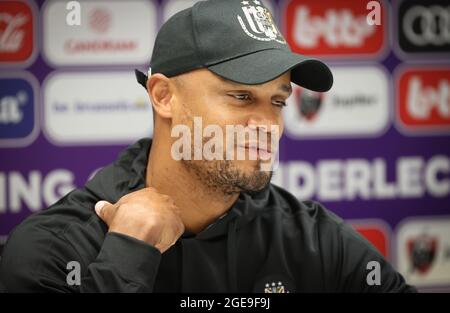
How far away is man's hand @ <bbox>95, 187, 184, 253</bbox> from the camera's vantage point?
101 centimetres

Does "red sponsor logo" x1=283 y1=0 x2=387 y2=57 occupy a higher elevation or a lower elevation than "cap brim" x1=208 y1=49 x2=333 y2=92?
higher

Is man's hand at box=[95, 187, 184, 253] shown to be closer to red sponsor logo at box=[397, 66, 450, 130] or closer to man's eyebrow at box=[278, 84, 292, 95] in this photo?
man's eyebrow at box=[278, 84, 292, 95]

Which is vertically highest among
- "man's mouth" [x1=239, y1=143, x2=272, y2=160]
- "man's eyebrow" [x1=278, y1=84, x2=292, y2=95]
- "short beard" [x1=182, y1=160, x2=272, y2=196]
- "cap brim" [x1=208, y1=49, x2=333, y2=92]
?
"cap brim" [x1=208, y1=49, x2=333, y2=92]

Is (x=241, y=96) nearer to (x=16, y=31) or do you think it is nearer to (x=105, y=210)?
(x=105, y=210)

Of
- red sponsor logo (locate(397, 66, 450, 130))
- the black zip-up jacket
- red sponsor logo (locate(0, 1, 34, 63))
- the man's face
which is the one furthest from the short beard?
red sponsor logo (locate(397, 66, 450, 130))

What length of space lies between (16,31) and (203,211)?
1.15 m

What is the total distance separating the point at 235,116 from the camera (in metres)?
1.06

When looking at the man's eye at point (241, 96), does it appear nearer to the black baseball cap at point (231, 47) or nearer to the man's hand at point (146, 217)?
the black baseball cap at point (231, 47)

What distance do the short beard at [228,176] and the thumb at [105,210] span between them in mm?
170

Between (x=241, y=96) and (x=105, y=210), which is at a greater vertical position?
(x=241, y=96)

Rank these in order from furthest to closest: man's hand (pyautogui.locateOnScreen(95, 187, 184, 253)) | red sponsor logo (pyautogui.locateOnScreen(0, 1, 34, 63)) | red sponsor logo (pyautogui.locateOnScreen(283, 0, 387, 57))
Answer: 1. red sponsor logo (pyautogui.locateOnScreen(283, 0, 387, 57))
2. red sponsor logo (pyautogui.locateOnScreen(0, 1, 34, 63))
3. man's hand (pyautogui.locateOnScreen(95, 187, 184, 253))

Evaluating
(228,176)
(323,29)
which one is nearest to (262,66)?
(228,176)

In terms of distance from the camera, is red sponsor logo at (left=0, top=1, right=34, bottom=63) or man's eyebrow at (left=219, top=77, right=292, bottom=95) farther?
red sponsor logo at (left=0, top=1, right=34, bottom=63)
